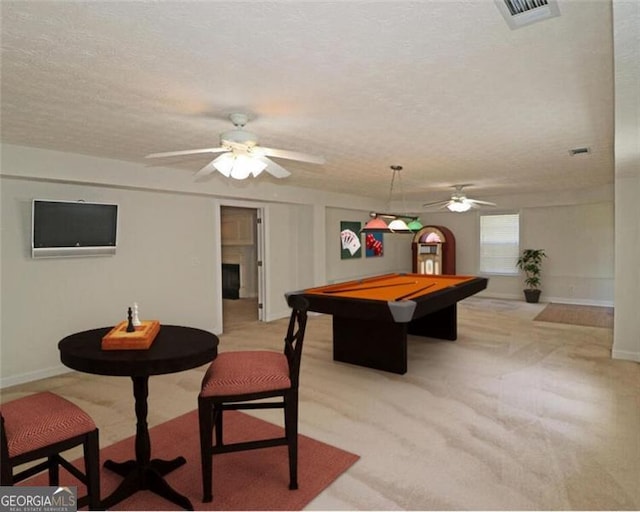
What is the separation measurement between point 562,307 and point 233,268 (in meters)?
7.09

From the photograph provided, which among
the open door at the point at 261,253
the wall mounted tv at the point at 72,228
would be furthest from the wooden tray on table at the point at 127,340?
the open door at the point at 261,253

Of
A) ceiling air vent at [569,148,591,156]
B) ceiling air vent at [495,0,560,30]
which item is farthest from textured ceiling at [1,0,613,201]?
ceiling air vent at [569,148,591,156]

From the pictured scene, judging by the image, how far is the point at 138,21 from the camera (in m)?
1.66

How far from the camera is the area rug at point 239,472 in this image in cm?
208

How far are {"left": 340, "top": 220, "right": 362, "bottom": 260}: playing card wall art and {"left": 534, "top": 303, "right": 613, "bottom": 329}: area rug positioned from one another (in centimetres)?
363

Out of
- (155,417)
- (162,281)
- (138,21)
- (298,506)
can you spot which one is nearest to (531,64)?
(138,21)

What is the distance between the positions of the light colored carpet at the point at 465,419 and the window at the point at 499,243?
3.72 m

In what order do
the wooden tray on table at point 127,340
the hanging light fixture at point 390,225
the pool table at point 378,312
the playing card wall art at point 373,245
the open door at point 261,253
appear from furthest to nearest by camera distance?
the playing card wall art at point 373,245
the open door at point 261,253
the hanging light fixture at point 390,225
the pool table at point 378,312
the wooden tray on table at point 127,340

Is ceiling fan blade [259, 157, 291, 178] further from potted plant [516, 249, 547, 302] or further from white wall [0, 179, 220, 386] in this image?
potted plant [516, 249, 547, 302]

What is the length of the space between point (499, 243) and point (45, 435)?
A: 8.92 meters

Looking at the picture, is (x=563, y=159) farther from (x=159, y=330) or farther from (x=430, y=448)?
(x=159, y=330)

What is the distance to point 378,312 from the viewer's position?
363 cm

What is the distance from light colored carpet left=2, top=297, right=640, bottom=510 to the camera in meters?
2.15

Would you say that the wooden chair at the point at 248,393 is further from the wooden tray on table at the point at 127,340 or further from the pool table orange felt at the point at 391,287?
the pool table orange felt at the point at 391,287
